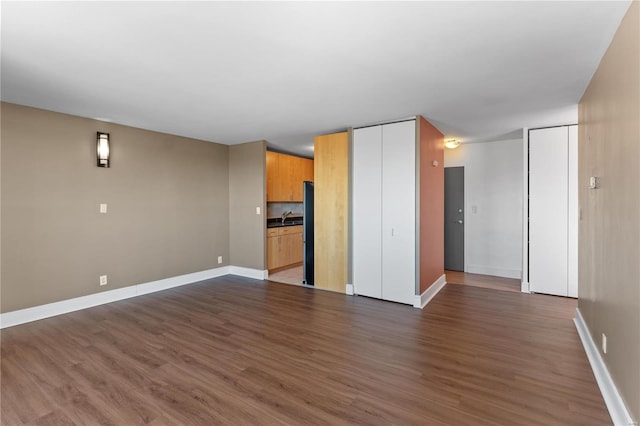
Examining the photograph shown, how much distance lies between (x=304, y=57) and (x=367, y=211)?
8.52 feet

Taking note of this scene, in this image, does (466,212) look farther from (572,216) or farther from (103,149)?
(103,149)

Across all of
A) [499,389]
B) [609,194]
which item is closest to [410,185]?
[609,194]

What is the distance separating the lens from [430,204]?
4633mm

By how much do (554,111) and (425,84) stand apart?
212cm

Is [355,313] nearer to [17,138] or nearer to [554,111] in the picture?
[554,111]

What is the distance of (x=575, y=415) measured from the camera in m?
2.03

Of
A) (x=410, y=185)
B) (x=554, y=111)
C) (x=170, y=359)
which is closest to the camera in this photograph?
(x=170, y=359)

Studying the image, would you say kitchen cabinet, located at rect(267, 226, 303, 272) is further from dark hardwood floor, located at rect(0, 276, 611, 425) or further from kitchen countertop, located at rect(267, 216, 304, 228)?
dark hardwood floor, located at rect(0, 276, 611, 425)

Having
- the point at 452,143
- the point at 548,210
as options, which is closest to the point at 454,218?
the point at 452,143

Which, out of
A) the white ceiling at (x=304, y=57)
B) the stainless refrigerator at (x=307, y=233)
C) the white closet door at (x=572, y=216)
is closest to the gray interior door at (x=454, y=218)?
the white closet door at (x=572, y=216)

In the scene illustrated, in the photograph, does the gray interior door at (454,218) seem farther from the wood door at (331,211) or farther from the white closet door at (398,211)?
the wood door at (331,211)

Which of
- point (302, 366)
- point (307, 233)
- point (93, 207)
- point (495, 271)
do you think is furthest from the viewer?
point (495, 271)

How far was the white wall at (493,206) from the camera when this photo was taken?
228 inches

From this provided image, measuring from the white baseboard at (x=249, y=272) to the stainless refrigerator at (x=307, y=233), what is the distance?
2.53 ft
